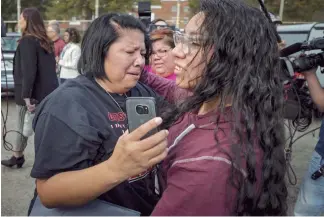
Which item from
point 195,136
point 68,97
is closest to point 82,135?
point 68,97

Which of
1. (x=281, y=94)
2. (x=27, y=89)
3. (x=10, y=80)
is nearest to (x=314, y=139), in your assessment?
(x=27, y=89)

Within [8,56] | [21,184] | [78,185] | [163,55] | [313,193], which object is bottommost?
[21,184]

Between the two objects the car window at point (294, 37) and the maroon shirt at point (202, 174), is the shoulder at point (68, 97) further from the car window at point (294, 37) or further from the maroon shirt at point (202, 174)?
the car window at point (294, 37)

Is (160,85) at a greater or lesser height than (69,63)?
greater

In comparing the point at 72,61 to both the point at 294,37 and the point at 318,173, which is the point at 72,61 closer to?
the point at 294,37

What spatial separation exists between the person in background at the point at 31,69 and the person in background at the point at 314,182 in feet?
8.48

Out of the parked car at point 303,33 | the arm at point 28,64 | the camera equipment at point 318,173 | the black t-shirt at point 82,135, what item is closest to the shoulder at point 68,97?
the black t-shirt at point 82,135

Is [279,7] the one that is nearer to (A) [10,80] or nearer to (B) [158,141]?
(B) [158,141]

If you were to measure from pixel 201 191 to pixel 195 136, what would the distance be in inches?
6.9

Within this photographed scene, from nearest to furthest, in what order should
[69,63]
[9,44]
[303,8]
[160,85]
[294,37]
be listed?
[160,85] < [303,8] < [69,63] < [294,37] < [9,44]

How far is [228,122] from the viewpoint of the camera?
1060mm

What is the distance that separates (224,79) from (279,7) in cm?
394

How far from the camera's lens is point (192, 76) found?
3.85 ft

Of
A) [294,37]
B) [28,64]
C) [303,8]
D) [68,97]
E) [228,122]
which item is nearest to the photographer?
[228,122]
